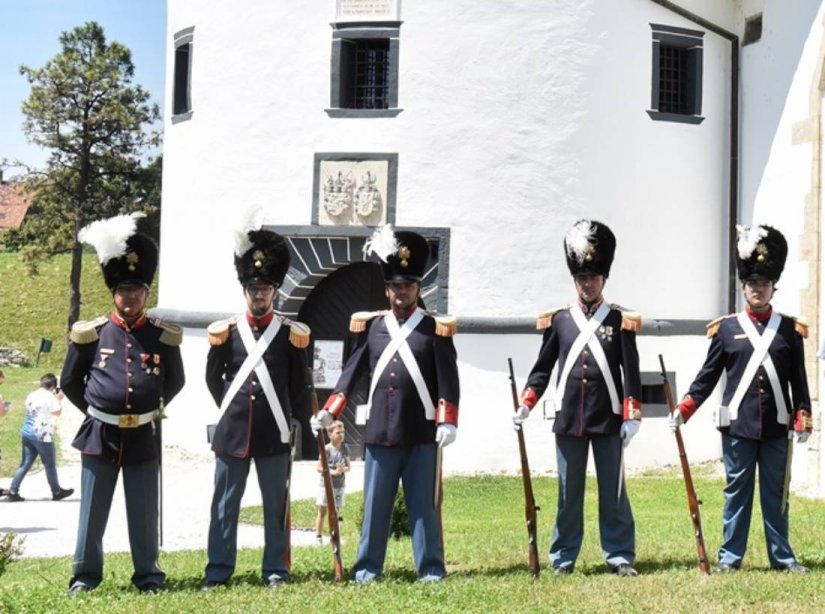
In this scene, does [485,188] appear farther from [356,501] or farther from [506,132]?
[356,501]

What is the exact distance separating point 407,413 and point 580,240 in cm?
155

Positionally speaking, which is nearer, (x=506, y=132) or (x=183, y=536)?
(x=183, y=536)

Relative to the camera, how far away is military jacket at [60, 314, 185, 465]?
7.69 meters

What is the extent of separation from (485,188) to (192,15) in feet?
16.5

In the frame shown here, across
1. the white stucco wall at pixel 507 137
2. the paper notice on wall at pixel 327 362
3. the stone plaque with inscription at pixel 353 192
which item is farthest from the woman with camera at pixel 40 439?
the stone plaque with inscription at pixel 353 192

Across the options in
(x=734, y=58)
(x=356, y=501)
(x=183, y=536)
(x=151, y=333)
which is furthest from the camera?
(x=734, y=58)

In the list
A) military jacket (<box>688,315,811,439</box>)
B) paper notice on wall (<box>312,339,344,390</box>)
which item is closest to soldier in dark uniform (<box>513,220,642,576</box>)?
military jacket (<box>688,315,811,439</box>)

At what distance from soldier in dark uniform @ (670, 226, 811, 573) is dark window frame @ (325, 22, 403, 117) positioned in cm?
887

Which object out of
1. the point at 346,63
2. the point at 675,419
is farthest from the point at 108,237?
the point at 346,63

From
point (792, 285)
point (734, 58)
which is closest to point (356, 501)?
point (792, 285)

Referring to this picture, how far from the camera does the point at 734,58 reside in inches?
683

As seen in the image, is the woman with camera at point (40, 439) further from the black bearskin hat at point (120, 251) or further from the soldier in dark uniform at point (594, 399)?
the soldier in dark uniform at point (594, 399)

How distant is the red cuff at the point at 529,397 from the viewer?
8.23 meters

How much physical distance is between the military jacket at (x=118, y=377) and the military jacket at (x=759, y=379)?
11.2ft
